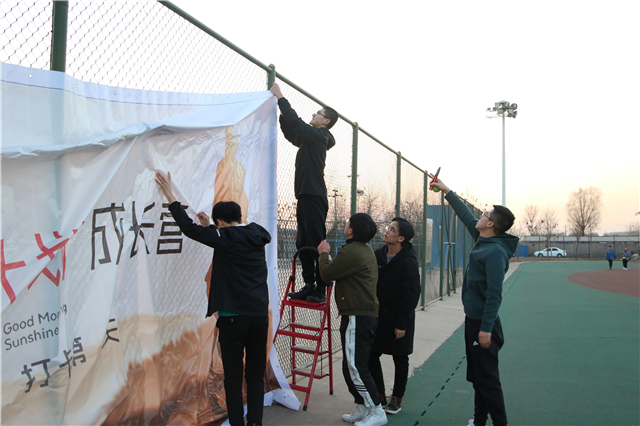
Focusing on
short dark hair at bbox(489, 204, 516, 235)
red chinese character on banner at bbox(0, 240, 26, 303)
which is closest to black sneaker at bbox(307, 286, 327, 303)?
short dark hair at bbox(489, 204, 516, 235)

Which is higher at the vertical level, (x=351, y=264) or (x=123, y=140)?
(x=123, y=140)

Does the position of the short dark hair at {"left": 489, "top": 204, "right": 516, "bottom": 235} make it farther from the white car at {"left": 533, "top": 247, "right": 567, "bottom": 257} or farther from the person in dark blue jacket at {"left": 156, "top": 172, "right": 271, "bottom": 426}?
the white car at {"left": 533, "top": 247, "right": 567, "bottom": 257}

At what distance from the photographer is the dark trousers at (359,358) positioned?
3619 millimetres

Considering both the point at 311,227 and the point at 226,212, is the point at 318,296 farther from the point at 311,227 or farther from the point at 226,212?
the point at 226,212

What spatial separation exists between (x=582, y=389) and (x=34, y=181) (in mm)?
5314

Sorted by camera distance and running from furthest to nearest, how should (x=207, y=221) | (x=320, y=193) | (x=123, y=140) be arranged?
(x=320, y=193)
(x=207, y=221)
(x=123, y=140)

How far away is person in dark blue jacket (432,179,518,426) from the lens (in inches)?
132

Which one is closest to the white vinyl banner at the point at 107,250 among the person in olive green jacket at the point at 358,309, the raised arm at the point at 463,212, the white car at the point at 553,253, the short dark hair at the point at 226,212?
the short dark hair at the point at 226,212

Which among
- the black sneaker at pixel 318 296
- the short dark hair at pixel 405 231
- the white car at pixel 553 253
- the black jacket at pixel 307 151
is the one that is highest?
the black jacket at pixel 307 151

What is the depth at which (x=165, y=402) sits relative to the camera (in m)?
3.16

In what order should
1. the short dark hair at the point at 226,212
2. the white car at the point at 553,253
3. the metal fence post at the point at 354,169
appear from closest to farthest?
the short dark hair at the point at 226,212 → the metal fence post at the point at 354,169 → the white car at the point at 553,253

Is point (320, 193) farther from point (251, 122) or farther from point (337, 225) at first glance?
point (337, 225)

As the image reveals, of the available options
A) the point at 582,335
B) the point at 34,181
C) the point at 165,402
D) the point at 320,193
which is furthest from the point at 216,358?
the point at 582,335

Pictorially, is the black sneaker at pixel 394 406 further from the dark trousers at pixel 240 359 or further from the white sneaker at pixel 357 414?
the dark trousers at pixel 240 359
